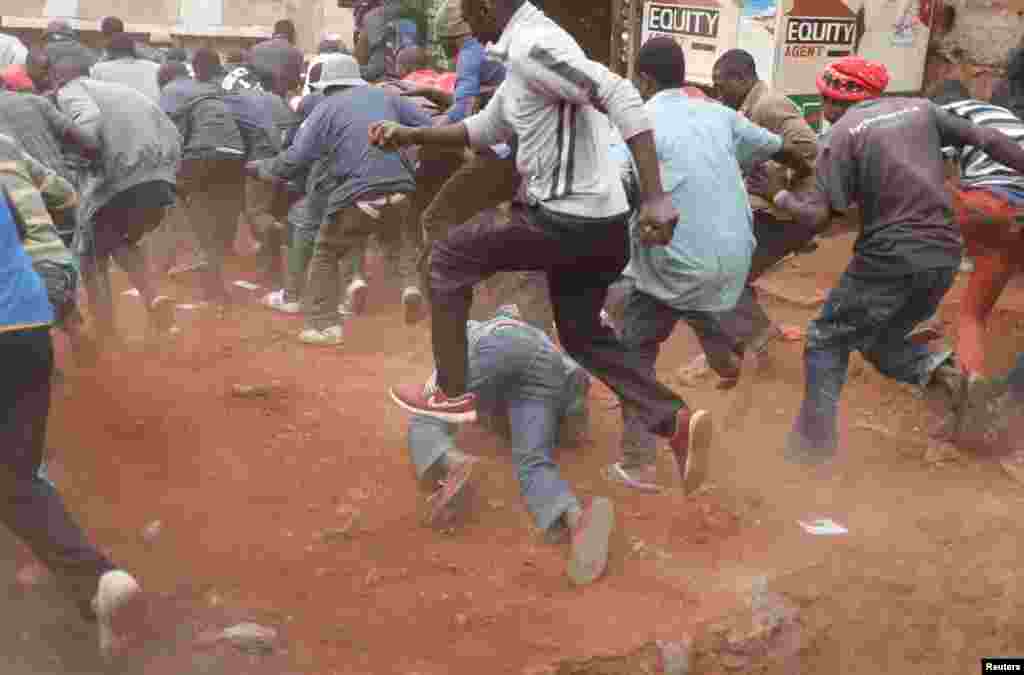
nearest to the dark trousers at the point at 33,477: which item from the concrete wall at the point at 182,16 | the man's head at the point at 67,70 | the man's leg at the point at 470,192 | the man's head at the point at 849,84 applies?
the man's leg at the point at 470,192

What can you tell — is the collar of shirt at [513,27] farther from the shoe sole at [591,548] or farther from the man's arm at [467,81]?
the man's arm at [467,81]

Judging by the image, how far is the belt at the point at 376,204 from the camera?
24.4 ft

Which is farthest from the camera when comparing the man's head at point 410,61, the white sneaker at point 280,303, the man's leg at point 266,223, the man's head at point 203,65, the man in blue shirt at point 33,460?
the man's head at point 410,61

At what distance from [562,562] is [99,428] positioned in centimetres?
261

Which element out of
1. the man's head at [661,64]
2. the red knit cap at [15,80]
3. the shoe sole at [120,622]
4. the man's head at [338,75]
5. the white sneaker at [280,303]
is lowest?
the white sneaker at [280,303]

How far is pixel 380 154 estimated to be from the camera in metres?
7.44

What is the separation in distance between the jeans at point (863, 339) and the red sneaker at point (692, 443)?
3.63ft

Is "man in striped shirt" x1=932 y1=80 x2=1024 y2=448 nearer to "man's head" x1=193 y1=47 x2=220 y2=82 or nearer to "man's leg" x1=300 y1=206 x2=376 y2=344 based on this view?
"man's leg" x1=300 y1=206 x2=376 y2=344

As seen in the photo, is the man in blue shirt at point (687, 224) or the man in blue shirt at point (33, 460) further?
the man in blue shirt at point (687, 224)

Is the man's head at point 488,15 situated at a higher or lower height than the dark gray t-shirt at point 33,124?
higher

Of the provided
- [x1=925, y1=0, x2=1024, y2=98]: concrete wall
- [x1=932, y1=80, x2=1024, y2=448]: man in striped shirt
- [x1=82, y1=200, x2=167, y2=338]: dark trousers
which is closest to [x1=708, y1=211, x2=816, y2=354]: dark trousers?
[x1=932, y1=80, x2=1024, y2=448]: man in striped shirt

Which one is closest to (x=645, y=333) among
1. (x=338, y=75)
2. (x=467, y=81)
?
(x=467, y=81)

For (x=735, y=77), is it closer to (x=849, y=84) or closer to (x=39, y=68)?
(x=849, y=84)

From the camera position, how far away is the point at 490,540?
16.3 ft
